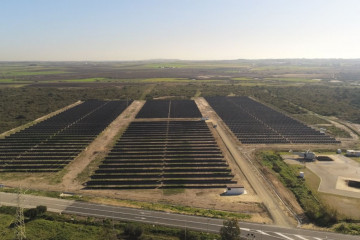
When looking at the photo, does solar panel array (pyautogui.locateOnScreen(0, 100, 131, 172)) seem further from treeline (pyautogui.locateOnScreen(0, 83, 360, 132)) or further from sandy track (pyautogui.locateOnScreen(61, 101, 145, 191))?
treeline (pyautogui.locateOnScreen(0, 83, 360, 132))

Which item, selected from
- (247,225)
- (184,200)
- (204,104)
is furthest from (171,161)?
(204,104)

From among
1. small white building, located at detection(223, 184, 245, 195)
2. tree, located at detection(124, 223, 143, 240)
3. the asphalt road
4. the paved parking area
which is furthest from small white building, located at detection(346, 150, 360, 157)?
Answer: tree, located at detection(124, 223, 143, 240)

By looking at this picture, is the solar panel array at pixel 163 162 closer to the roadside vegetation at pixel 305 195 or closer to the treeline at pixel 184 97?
the roadside vegetation at pixel 305 195

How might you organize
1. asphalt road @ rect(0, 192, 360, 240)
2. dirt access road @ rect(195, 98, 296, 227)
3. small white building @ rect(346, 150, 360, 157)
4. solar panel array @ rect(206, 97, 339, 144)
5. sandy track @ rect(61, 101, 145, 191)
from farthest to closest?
solar panel array @ rect(206, 97, 339, 144)
small white building @ rect(346, 150, 360, 157)
sandy track @ rect(61, 101, 145, 191)
dirt access road @ rect(195, 98, 296, 227)
asphalt road @ rect(0, 192, 360, 240)

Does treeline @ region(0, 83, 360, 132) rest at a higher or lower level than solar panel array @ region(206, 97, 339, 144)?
higher

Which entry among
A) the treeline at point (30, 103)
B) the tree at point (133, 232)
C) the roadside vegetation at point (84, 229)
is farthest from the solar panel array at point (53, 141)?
the tree at point (133, 232)

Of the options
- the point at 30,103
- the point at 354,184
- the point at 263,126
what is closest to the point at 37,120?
the point at 30,103

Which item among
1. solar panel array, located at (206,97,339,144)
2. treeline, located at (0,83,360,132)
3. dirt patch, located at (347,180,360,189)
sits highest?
treeline, located at (0,83,360,132)
